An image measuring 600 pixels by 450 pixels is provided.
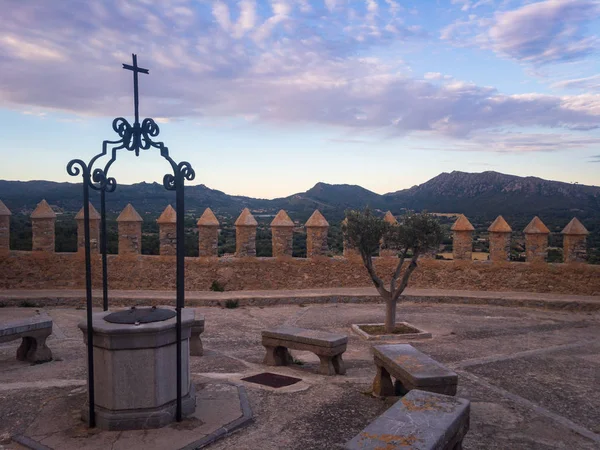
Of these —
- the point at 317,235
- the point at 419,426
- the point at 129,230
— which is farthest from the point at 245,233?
the point at 419,426

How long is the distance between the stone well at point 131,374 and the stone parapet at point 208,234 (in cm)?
876

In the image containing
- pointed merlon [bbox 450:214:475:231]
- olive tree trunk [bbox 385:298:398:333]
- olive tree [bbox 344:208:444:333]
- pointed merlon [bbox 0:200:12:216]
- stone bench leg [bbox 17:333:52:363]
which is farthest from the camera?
pointed merlon [bbox 450:214:475:231]

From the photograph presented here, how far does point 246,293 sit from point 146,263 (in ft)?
9.15

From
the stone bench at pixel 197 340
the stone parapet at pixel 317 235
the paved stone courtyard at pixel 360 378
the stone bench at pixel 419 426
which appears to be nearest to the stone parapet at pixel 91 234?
the paved stone courtyard at pixel 360 378

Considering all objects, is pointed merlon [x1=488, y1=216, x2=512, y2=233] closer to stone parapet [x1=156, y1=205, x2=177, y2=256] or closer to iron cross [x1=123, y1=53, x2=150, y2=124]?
stone parapet [x1=156, y1=205, x2=177, y2=256]

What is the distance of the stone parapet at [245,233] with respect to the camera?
13436mm

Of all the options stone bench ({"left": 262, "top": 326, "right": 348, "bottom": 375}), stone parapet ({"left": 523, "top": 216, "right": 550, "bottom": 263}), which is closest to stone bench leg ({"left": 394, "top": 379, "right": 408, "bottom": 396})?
stone bench ({"left": 262, "top": 326, "right": 348, "bottom": 375})

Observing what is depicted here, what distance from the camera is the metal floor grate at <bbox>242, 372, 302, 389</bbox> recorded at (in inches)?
246

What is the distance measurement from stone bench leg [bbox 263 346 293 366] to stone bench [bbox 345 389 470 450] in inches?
123

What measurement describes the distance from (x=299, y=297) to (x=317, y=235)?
1940 millimetres

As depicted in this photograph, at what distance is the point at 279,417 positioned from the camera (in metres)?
5.05

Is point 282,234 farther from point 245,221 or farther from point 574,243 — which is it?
point 574,243

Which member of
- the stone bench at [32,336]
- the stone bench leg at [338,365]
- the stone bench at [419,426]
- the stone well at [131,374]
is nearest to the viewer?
the stone bench at [419,426]

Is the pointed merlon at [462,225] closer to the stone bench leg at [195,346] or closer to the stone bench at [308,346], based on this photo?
the stone bench at [308,346]
